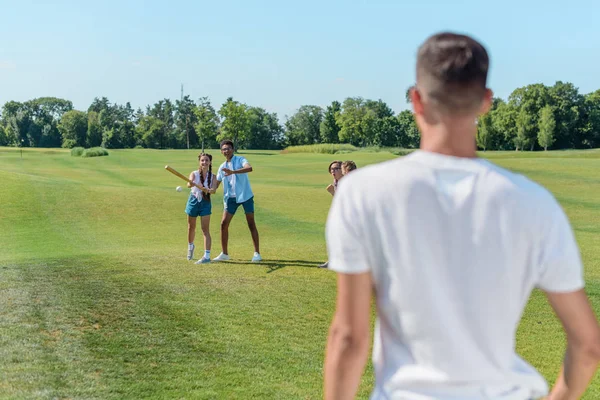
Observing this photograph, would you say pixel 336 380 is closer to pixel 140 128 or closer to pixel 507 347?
Answer: pixel 507 347

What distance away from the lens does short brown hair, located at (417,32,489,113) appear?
179 centimetres

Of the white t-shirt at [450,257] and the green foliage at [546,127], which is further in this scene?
the green foliage at [546,127]

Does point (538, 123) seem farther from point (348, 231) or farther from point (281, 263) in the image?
point (348, 231)

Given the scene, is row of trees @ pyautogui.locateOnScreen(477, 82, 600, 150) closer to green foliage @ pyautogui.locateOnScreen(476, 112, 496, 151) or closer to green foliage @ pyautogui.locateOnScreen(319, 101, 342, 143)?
green foliage @ pyautogui.locateOnScreen(476, 112, 496, 151)

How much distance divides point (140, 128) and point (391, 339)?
97376 millimetres

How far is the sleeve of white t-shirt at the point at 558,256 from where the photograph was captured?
67.9 inches

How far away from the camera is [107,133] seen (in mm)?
92250

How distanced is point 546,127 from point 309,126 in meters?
40.0

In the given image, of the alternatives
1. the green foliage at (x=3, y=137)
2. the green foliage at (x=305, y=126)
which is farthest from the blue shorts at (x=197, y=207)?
the green foliage at (x=3, y=137)

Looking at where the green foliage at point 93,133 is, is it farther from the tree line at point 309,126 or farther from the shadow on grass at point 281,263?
the shadow on grass at point 281,263

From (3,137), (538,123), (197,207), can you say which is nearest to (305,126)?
(538,123)

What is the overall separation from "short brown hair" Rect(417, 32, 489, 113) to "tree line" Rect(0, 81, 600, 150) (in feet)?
273

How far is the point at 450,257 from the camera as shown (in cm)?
174

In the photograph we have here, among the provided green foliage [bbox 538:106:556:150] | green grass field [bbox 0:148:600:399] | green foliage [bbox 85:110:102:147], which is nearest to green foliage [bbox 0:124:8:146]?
green foliage [bbox 85:110:102:147]
